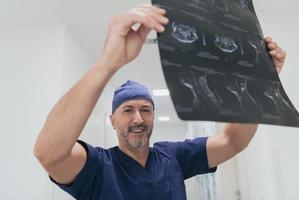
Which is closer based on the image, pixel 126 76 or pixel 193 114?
pixel 193 114

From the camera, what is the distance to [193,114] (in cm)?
60

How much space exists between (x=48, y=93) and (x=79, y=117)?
1614 millimetres

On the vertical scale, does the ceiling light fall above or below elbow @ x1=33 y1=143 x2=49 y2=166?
above

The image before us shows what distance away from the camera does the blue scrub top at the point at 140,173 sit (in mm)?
1050

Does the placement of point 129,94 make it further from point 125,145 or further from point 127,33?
point 127,33

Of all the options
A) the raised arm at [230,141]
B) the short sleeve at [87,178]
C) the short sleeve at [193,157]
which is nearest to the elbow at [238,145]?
the raised arm at [230,141]

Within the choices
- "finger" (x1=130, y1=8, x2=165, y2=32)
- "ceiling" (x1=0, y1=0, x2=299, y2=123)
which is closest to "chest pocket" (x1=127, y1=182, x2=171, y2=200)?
"finger" (x1=130, y1=8, x2=165, y2=32)

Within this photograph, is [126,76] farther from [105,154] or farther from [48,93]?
[105,154]

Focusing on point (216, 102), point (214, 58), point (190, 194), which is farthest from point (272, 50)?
point (190, 194)

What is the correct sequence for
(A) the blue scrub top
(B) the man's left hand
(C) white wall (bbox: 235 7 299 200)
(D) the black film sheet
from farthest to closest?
(C) white wall (bbox: 235 7 299 200), (A) the blue scrub top, (B) the man's left hand, (D) the black film sheet

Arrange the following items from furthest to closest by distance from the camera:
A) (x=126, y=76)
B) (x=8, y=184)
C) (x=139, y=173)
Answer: (x=126, y=76) < (x=8, y=184) < (x=139, y=173)

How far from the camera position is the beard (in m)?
1.20

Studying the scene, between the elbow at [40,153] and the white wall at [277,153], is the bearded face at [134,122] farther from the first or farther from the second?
the white wall at [277,153]

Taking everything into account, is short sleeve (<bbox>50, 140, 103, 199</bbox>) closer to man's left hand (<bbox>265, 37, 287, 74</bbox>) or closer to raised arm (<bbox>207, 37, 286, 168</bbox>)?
raised arm (<bbox>207, 37, 286, 168</bbox>)
